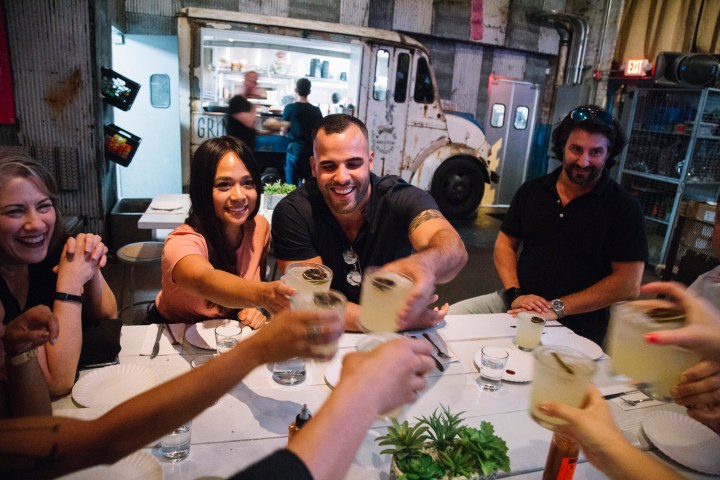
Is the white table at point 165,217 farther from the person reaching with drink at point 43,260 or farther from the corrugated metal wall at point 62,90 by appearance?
the person reaching with drink at point 43,260

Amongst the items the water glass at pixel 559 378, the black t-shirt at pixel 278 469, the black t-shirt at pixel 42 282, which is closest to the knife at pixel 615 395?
the water glass at pixel 559 378

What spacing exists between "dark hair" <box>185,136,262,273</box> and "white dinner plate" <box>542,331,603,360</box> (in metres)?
1.44

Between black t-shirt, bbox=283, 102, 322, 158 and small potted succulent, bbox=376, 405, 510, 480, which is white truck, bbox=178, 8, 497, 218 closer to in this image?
black t-shirt, bbox=283, 102, 322, 158

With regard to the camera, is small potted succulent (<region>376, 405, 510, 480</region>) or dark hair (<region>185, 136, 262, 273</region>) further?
dark hair (<region>185, 136, 262, 273</region>)

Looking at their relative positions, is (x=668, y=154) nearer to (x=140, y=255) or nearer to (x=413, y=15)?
(x=413, y=15)

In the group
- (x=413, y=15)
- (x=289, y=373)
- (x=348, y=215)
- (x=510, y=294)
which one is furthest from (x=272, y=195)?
(x=413, y=15)

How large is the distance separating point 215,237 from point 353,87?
17.0 ft

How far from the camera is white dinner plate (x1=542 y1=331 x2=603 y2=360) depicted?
1.94 meters

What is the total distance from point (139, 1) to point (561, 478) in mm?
7648

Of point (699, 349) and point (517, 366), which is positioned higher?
point (699, 349)

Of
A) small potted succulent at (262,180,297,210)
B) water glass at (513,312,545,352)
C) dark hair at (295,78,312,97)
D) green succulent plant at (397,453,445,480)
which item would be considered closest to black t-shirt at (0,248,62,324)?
green succulent plant at (397,453,445,480)

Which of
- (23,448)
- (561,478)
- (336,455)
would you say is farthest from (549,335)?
(23,448)

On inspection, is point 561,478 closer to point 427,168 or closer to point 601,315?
point 601,315

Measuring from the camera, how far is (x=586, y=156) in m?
2.54
